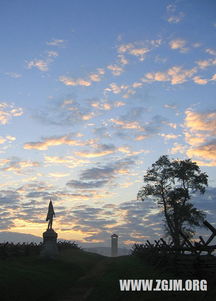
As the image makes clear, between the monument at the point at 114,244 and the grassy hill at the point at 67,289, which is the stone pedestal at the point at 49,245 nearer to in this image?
the grassy hill at the point at 67,289

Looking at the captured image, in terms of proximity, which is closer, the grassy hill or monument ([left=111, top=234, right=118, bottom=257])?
the grassy hill

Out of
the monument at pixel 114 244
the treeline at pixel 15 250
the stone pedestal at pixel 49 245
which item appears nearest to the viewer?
the treeline at pixel 15 250

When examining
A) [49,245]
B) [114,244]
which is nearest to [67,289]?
[49,245]

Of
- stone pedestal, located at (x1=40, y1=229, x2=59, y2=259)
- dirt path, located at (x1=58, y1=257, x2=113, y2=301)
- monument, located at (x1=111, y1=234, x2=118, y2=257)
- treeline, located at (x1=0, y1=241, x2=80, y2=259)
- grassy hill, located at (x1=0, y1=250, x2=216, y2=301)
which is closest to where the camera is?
grassy hill, located at (x1=0, y1=250, x2=216, y2=301)

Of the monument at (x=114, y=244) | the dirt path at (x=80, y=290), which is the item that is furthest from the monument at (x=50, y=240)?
the monument at (x=114, y=244)

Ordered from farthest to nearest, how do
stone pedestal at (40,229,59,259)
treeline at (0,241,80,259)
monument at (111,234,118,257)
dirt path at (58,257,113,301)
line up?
monument at (111,234,118,257), stone pedestal at (40,229,59,259), treeline at (0,241,80,259), dirt path at (58,257,113,301)

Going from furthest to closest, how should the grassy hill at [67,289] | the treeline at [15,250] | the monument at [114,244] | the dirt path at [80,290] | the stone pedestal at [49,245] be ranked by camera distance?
the monument at [114,244] < the stone pedestal at [49,245] < the treeline at [15,250] < the dirt path at [80,290] < the grassy hill at [67,289]

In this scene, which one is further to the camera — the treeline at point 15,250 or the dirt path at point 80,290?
the treeline at point 15,250

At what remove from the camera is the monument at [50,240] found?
96.9 ft

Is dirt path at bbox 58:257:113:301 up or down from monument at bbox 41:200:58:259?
down

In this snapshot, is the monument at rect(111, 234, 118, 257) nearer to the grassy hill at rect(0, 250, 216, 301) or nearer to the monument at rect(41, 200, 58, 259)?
the monument at rect(41, 200, 58, 259)

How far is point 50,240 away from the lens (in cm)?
3061

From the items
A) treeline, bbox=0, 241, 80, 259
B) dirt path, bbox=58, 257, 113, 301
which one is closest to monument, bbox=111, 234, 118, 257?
treeline, bbox=0, 241, 80, 259

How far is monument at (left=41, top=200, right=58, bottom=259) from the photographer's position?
1163 inches
